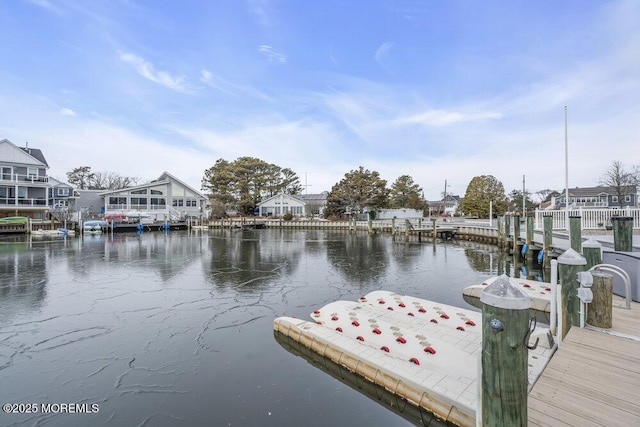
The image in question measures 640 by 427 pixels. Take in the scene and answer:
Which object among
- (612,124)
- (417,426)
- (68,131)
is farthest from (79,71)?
(612,124)

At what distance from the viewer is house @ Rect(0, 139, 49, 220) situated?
1304 inches

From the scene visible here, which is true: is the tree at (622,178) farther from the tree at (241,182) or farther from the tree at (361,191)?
the tree at (241,182)

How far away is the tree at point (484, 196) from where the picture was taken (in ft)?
147

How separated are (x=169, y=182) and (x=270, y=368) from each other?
43.1 metres

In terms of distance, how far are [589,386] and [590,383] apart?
7 cm

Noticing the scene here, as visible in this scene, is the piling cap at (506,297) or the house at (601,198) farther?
the house at (601,198)

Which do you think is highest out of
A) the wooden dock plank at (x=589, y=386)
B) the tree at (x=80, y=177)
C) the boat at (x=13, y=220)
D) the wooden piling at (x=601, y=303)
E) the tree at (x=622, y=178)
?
the tree at (x=80, y=177)

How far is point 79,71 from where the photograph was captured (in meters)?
18.5

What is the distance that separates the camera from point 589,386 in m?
2.68

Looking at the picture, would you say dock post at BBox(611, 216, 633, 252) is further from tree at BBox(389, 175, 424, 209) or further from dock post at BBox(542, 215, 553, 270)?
tree at BBox(389, 175, 424, 209)

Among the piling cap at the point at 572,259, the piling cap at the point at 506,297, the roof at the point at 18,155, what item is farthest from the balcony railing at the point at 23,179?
the piling cap at the point at 572,259

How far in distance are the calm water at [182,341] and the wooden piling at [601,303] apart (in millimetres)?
2806

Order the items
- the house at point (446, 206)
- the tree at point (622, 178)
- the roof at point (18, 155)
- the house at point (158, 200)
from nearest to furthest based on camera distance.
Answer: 1. the roof at point (18, 155)
2. the tree at point (622, 178)
3. the house at point (158, 200)
4. the house at point (446, 206)

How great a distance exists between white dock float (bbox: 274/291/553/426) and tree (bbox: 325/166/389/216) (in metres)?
37.5
